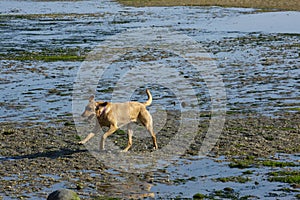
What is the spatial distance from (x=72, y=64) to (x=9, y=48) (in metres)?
7.38

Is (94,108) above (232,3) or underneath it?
underneath

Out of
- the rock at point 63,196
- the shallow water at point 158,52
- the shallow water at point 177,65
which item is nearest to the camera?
the rock at point 63,196

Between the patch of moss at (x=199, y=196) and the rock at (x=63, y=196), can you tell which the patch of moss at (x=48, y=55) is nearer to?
the patch of moss at (x=199, y=196)

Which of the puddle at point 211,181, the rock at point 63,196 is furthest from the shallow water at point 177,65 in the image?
the rock at point 63,196

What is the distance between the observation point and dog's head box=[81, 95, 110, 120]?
1524 centimetres

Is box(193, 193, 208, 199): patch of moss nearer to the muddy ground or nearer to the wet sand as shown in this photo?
the muddy ground

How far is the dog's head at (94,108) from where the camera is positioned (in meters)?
15.2

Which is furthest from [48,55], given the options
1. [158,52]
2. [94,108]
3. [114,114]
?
[94,108]

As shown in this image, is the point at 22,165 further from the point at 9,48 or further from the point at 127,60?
the point at 9,48

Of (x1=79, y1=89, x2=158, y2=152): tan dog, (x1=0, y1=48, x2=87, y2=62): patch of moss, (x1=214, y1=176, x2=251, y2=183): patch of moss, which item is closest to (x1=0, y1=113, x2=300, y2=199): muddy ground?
(x1=79, y1=89, x2=158, y2=152): tan dog

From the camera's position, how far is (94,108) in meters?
15.2

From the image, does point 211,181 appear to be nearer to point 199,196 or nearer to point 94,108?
point 199,196

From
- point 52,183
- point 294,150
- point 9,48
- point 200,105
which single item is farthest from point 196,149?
point 9,48

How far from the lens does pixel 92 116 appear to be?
50.5ft
